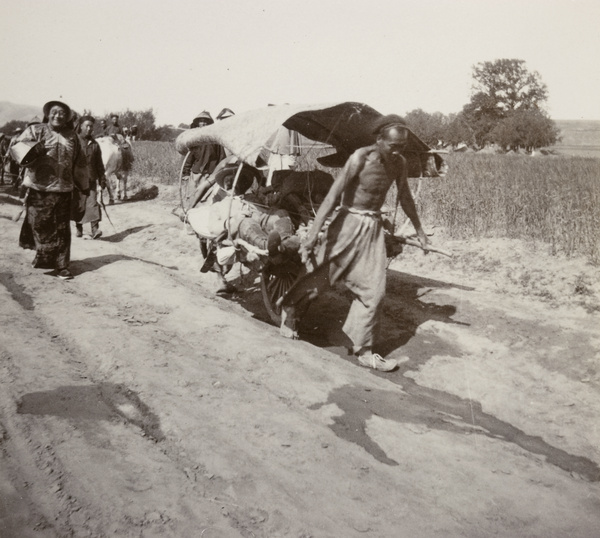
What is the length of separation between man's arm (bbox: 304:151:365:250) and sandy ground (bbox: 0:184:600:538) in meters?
1.05

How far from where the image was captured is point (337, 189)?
4488 millimetres

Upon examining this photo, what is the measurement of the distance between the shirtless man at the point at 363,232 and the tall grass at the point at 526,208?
3561mm

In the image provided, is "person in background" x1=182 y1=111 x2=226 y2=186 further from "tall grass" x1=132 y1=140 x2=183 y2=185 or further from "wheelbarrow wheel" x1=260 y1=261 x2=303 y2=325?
"tall grass" x1=132 y1=140 x2=183 y2=185

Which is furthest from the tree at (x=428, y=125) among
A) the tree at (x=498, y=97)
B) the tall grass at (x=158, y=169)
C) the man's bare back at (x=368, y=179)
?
the man's bare back at (x=368, y=179)

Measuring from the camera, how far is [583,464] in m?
3.62

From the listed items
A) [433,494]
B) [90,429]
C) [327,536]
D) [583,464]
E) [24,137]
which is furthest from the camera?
[24,137]

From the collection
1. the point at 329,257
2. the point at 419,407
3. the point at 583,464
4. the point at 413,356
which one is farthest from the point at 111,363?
the point at 583,464

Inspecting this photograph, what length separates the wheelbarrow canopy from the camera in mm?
4723

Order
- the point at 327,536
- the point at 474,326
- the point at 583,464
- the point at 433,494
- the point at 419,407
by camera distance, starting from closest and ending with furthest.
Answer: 1. the point at 327,536
2. the point at 433,494
3. the point at 583,464
4. the point at 419,407
5. the point at 474,326

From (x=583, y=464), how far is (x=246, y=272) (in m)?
5.39

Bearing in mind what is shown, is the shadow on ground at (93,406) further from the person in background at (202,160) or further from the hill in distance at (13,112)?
the hill in distance at (13,112)

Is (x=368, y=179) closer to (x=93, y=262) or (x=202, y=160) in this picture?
(x=202, y=160)

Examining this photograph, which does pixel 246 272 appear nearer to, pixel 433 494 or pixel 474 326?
pixel 474 326

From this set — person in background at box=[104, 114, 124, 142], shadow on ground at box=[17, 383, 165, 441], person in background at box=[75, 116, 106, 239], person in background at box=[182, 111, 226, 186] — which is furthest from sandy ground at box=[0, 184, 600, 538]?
person in background at box=[104, 114, 124, 142]
